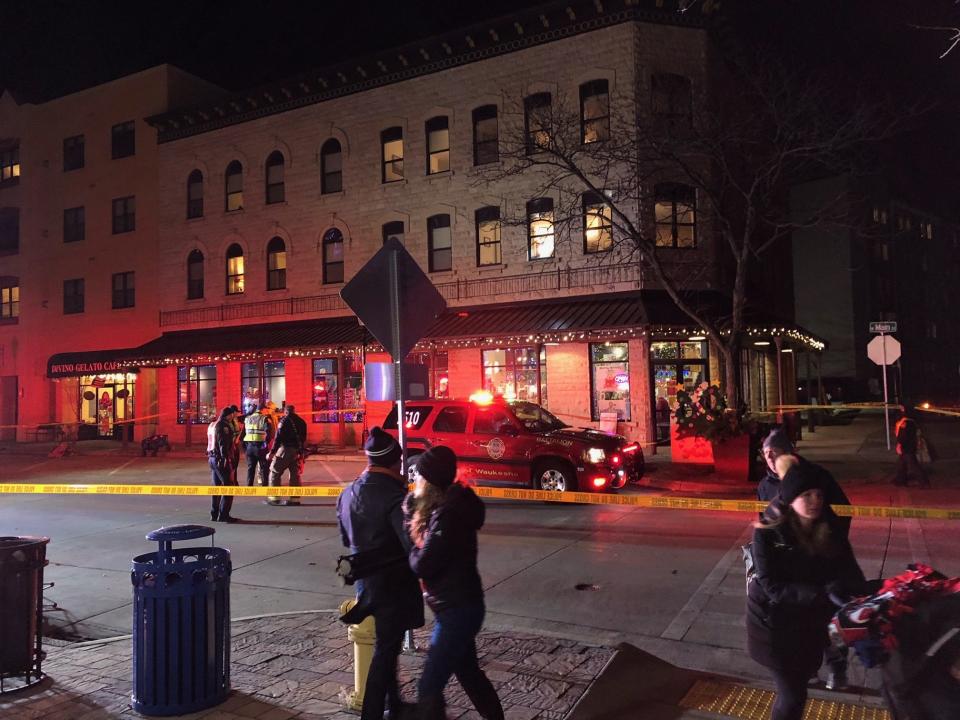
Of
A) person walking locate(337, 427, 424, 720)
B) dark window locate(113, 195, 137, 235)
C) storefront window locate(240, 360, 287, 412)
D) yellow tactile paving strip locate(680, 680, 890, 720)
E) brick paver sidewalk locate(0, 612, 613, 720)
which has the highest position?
dark window locate(113, 195, 137, 235)

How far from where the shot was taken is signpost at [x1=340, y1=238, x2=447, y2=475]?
5.74 meters

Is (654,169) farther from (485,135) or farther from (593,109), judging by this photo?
(485,135)

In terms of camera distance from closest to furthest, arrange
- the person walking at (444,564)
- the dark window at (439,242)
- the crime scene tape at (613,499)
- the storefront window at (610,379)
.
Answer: the person walking at (444,564), the crime scene tape at (613,499), the storefront window at (610,379), the dark window at (439,242)

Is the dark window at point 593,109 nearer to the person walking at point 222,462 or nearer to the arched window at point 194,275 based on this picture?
the person walking at point 222,462

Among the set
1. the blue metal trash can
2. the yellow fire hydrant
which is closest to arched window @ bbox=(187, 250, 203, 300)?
the blue metal trash can

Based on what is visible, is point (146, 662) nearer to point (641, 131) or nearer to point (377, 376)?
point (377, 376)

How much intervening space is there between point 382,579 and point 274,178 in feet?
A: 81.4

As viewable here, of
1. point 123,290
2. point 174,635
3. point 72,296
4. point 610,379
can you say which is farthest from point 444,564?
point 72,296

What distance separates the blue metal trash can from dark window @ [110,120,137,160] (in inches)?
1160

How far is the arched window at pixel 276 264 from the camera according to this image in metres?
26.4

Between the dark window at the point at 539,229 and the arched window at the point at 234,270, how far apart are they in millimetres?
11523

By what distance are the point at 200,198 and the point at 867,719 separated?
93.3 feet

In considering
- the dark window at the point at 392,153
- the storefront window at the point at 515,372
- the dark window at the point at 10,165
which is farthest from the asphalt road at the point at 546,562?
the dark window at the point at 10,165

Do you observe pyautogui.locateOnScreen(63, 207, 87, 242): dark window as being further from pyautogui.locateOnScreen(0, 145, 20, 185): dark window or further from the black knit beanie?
the black knit beanie
